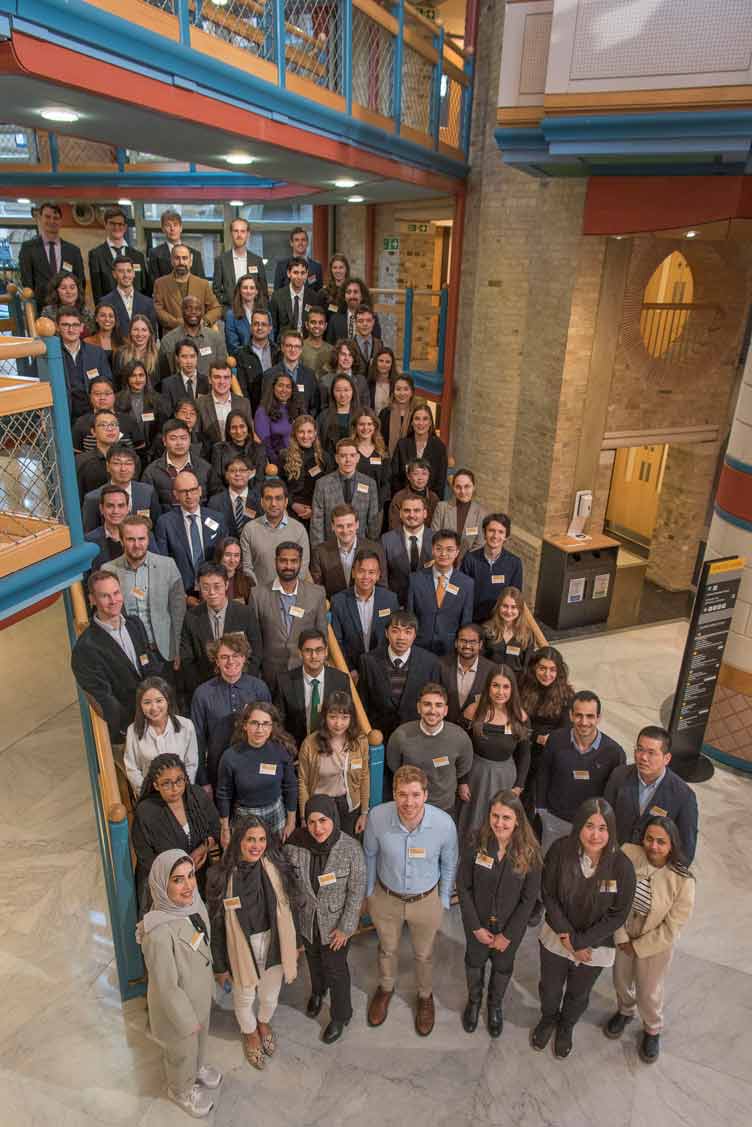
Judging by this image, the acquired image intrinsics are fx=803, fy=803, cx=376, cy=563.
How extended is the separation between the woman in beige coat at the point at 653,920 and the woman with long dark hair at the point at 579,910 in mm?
169

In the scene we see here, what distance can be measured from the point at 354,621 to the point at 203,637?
1.05m

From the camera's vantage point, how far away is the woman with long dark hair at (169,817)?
4.11m

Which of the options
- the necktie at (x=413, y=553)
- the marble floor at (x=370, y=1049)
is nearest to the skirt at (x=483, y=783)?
the marble floor at (x=370, y=1049)

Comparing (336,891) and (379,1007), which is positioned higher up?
(336,891)

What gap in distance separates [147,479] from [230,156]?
141 inches

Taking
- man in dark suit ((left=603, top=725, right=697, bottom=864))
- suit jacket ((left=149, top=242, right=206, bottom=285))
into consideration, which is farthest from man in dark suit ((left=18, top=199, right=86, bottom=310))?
man in dark suit ((left=603, top=725, right=697, bottom=864))

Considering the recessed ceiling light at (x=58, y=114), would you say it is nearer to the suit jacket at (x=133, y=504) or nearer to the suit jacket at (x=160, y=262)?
the suit jacket at (x=133, y=504)

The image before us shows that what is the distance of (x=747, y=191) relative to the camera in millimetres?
7484

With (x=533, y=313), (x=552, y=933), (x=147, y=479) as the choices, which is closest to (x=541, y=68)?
Answer: (x=533, y=313)

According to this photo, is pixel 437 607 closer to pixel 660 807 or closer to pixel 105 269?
pixel 660 807

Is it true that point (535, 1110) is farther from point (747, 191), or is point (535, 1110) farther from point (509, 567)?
point (747, 191)

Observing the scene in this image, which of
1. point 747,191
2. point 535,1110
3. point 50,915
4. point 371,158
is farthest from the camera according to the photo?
point 371,158

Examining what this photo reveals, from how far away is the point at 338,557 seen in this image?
5992 millimetres

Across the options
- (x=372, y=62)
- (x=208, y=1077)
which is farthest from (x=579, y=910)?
(x=372, y=62)
